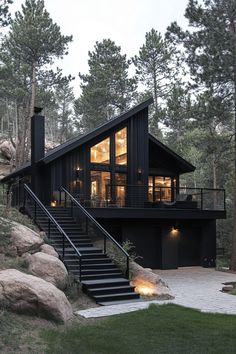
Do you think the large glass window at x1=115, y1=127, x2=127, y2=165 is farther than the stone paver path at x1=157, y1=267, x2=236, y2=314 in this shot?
Yes

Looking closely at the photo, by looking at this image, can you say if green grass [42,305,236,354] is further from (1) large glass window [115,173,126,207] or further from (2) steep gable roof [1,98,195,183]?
(1) large glass window [115,173,126,207]

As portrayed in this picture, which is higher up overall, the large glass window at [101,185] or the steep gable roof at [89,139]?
the steep gable roof at [89,139]

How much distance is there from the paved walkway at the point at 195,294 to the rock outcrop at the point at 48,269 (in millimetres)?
1153

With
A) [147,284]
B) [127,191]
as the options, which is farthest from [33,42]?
[147,284]

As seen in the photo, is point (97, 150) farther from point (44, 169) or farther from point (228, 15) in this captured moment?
point (228, 15)

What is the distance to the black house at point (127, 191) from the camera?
720 inches

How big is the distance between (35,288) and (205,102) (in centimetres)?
1583

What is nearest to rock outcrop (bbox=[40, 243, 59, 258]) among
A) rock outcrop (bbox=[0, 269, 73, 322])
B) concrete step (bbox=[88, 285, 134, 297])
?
concrete step (bbox=[88, 285, 134, 297])

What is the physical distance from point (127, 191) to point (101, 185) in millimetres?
1445

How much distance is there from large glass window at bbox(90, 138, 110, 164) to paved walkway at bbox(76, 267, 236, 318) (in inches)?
229

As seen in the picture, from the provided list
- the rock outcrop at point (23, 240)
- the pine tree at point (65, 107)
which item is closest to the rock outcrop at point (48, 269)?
the rock outcrop at point (23, 240)

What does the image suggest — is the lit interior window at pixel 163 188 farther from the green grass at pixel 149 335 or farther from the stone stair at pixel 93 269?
the green grass at pixel 149 335

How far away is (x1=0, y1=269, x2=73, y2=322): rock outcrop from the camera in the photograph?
8047mm

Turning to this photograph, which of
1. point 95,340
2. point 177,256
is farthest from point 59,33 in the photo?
point 95,340
